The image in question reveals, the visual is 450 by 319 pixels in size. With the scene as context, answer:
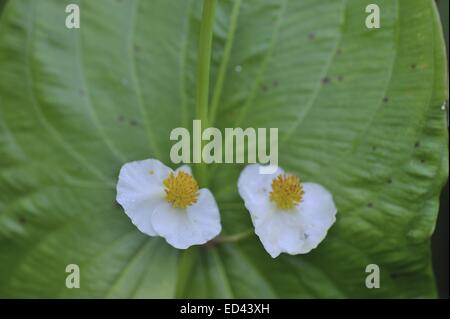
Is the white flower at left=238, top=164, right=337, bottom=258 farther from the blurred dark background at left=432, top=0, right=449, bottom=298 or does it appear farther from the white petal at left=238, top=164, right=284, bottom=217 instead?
the blurred dark background at left=432, top=0, right=449, bottom=298

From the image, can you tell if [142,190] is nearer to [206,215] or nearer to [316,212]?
[206,215]

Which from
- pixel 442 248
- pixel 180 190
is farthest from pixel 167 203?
pixel 442 248

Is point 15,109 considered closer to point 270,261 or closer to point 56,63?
point 56,63

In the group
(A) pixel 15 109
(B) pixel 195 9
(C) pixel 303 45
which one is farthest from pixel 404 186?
(A) pixel 15 109

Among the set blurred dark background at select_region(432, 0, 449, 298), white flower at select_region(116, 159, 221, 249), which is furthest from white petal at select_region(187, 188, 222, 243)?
blurred dark background at select_region(432, 0, 449, 298)
